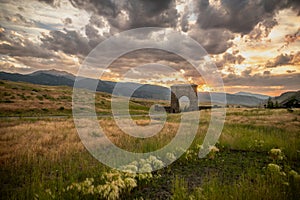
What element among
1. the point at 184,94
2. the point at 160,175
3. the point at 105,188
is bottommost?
the point at 160,175

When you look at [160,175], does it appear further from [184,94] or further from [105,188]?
[184,94]

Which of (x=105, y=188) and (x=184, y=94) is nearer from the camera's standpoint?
(x=105, y=188)

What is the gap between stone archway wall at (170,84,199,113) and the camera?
122ft

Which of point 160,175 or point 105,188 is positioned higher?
point 105,188

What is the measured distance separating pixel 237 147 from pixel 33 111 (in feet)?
117

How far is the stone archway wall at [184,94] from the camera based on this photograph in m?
37.1

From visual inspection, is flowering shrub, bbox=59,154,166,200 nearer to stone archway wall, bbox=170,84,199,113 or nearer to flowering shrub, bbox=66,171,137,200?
flowering shrub, bbox=66,171,137,200

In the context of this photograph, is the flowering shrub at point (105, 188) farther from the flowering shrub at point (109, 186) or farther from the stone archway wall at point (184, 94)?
the stone archway wall at point (184, 94)

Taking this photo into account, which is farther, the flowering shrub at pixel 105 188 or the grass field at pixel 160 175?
the grass field at pixel 160 175

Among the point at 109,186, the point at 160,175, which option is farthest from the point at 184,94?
the point at 109,186

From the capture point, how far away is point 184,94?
1494 inches

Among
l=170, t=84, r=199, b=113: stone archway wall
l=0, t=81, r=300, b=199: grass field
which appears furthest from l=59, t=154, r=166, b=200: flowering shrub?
l=170, t=84, r=199, b=113: stone archway wall

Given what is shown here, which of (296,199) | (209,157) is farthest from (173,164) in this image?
(296,199)

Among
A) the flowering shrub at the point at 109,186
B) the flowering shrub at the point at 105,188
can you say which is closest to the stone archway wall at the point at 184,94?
the flowering shrub at the point at 109,186
